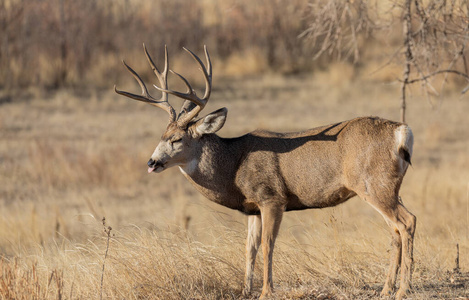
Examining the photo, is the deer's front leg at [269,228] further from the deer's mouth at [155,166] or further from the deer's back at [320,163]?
the deer's mouth at [155,166]

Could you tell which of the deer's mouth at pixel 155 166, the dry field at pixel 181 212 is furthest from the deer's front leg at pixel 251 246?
the deer's mouth at pixel 155 166

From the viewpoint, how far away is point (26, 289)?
6.35m

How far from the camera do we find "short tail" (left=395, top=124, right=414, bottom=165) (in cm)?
A: 663

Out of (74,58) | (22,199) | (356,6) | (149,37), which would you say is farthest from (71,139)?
(356,6)

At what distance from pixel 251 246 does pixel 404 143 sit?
177cm

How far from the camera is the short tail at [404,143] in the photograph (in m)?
6.63

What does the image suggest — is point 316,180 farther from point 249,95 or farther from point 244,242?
point 249,95

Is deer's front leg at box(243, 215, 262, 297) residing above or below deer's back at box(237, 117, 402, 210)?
below

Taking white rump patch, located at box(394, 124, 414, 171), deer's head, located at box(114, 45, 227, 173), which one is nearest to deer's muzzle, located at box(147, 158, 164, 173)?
deer's head, located at box(114, 45, 227, 173)

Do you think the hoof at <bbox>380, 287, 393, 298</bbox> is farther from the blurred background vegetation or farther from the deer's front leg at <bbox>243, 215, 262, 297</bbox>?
the blurred background vegetation

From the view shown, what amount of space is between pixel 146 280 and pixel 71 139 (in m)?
10.8

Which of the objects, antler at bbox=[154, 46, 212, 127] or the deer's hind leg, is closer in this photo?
the deer's hind leg

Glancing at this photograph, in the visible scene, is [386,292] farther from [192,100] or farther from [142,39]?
[142,39]

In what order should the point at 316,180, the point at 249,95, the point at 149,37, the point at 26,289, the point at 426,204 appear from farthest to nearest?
1. the point at 149,37
2. the point at 249,95
3. the point at 426,204
4. the point at 316,180
5. the point at 26,289
